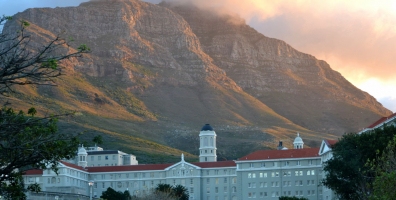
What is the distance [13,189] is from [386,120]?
9417 cm

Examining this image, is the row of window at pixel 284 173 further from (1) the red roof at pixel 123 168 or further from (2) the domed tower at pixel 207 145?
(2) the domed tower at pixel 207 145

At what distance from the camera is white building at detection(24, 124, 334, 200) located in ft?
531

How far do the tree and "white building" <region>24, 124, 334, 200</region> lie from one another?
12790 cm

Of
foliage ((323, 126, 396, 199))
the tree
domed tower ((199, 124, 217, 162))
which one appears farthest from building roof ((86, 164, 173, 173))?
the tree

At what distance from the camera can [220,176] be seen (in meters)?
172

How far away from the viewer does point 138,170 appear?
175 metres

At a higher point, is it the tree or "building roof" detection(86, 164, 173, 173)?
"building roof" detection(86, 164, 173, 173)

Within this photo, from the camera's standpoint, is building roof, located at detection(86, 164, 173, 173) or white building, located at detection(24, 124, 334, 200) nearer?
white building, located at detection(24, 124, 334, 200)

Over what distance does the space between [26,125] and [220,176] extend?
14836 cm

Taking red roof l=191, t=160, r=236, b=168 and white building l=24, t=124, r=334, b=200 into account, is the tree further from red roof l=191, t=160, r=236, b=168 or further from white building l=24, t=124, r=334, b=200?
red roof l=191, t=160, r=236, b=168

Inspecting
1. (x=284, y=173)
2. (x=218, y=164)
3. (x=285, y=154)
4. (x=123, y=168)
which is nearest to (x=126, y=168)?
(x=123, y=168)

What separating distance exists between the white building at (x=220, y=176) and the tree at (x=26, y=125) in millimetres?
127903

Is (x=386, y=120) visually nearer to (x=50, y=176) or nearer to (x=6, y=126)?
(x=50, y=176)

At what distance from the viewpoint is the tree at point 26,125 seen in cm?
2391
